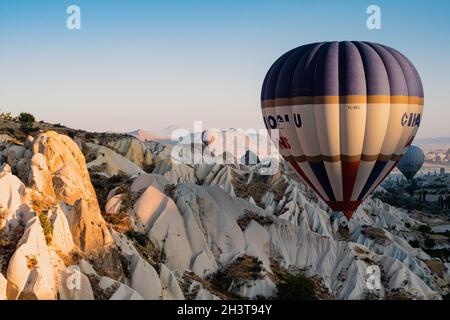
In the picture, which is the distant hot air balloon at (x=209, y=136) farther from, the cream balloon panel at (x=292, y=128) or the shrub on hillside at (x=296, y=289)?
the cream balloon panel at (x=292, y=128)

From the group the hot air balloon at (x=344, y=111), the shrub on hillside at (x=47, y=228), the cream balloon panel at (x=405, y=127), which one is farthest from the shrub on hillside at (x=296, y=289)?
the shrub on hillside at (x=47, y=228)

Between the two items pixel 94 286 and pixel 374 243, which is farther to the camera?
pixel 374 243

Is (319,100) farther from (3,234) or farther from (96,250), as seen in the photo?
(3,234)

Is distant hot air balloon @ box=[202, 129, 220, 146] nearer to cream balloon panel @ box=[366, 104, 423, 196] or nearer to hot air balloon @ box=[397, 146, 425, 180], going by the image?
hot air balloon @ box=[397, 146, 425, 180]

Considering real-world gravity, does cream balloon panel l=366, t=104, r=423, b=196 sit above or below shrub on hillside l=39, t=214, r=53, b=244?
above

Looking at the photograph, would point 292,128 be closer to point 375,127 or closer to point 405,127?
point 375,127

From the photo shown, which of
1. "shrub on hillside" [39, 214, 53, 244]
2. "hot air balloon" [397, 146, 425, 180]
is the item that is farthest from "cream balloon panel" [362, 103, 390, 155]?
"hot air balloon" [397, 146, 425, 180]

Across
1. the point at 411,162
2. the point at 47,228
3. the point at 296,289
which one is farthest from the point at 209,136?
the point at 47,228

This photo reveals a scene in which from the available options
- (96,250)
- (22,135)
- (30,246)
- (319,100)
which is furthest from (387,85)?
(22,135)
